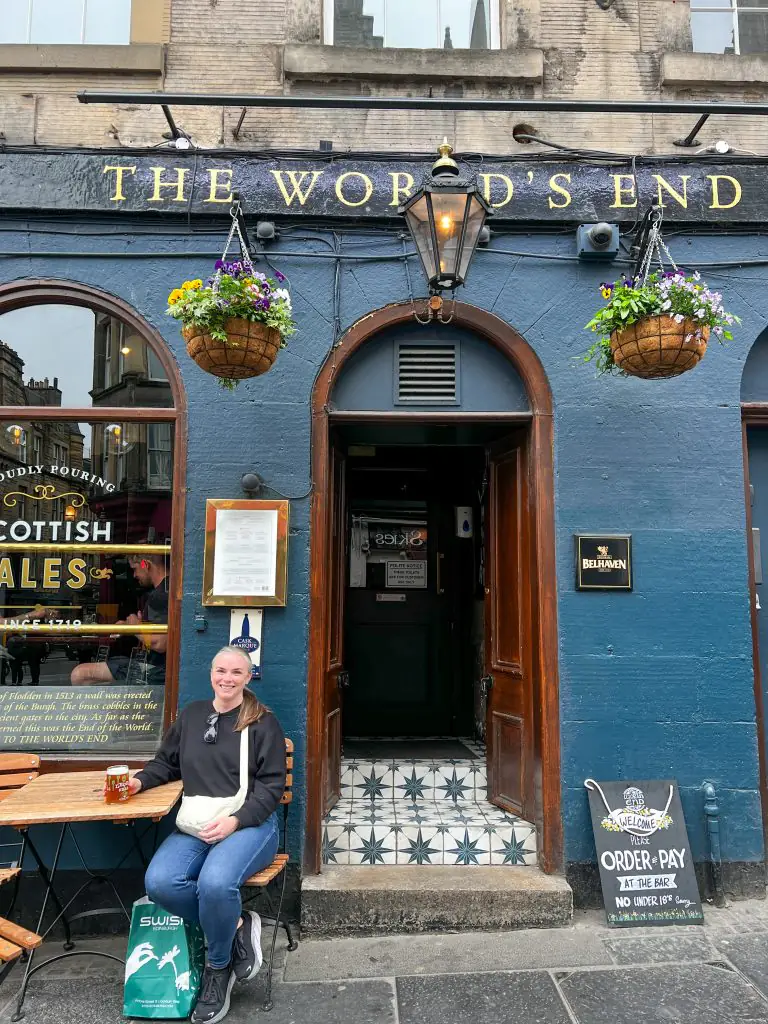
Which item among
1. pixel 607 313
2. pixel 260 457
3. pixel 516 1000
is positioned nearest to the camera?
pixel 516 1000

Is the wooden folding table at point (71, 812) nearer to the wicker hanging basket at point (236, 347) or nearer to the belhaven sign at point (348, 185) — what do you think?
the wicker hanging basket at point (236, 347)

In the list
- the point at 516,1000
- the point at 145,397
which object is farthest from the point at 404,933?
the point at 145,397

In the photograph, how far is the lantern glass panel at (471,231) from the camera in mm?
3996

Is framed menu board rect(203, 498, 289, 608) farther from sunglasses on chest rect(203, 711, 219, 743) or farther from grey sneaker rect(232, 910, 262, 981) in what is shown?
grey sneaker rect(232, 910, 262, 981)

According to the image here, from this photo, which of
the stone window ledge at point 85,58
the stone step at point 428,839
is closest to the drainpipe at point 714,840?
the stone step at point 428,839

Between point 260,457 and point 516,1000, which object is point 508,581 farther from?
point 516,1000

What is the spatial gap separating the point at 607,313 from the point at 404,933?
3720 mm

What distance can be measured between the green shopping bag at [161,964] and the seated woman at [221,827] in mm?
80

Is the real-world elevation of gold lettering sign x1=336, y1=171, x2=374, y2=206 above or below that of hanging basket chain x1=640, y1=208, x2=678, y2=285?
above

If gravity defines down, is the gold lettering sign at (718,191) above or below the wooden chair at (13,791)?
above

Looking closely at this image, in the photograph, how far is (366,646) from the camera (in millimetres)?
6812

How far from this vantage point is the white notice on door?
6.94 metres

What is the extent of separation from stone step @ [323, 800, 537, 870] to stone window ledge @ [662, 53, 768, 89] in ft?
17.5

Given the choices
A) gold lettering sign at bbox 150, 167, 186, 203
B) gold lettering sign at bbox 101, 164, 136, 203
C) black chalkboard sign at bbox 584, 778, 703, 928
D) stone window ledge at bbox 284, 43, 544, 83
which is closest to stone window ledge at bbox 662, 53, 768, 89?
stone window ledge at bbox 284, 43, 544, 83
